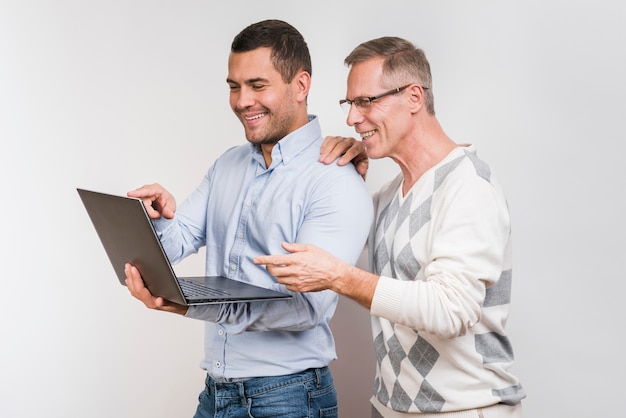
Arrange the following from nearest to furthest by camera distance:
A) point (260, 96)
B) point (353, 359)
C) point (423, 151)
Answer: point (423, 151)
point (260, 96)
point (353, 359)

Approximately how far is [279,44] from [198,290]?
2.50 ft

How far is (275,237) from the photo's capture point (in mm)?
2012

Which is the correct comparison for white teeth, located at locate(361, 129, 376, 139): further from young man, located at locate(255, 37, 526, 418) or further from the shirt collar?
the shirt collar

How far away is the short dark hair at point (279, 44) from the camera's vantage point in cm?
213

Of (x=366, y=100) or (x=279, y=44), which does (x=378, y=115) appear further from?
(x=279, y=44)

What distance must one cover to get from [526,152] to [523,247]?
319mm

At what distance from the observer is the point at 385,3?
303cm

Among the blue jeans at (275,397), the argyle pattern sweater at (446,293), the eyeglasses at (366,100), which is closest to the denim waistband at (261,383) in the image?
the blue jeans at (275,397)

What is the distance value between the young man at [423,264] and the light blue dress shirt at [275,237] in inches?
4.1

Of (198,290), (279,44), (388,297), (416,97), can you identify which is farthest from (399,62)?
(198,290)

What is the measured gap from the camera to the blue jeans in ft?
6.53

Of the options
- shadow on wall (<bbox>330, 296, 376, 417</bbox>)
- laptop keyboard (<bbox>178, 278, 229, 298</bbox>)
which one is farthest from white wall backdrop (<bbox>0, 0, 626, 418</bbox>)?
laptop keyboard (<bbox>178, 278, 229, 298</bbox>)

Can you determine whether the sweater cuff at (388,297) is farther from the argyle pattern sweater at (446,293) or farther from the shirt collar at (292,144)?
the shirt collar at (292,144)

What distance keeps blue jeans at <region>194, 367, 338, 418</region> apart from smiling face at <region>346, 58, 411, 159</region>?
0.62m
